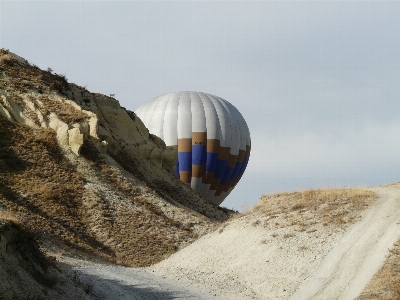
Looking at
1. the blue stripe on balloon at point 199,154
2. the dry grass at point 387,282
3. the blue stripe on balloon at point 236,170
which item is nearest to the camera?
the dry grass at point 387,282

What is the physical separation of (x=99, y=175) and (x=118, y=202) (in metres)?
3.40

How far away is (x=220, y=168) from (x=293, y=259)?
117 feet

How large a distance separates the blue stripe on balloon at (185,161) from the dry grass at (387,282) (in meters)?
37.6

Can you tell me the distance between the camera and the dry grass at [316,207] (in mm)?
25516

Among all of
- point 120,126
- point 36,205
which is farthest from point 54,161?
point 120,126

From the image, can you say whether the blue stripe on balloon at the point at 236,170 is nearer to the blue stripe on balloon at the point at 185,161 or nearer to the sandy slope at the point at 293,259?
the blue stripe on balloon at the point at 185,161

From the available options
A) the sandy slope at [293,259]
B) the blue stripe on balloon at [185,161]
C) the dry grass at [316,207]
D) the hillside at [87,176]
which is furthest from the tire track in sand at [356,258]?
the blue stripe on balloon at [185,161]

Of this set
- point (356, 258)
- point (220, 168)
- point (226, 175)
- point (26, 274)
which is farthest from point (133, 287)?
point (226, 175)

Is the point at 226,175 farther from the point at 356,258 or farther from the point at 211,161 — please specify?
the point at 356,258

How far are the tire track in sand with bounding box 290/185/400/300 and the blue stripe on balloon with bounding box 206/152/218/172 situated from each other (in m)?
32.2

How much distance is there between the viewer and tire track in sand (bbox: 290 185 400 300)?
19.5 metres

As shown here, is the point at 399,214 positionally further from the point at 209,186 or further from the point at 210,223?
the point at 209,186

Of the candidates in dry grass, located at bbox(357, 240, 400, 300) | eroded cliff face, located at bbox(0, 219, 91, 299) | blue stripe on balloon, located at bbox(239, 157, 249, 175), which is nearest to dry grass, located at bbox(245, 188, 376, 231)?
dry grass, located at bbox(357, 240, 400, 300)

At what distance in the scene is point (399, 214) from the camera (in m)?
24.3
